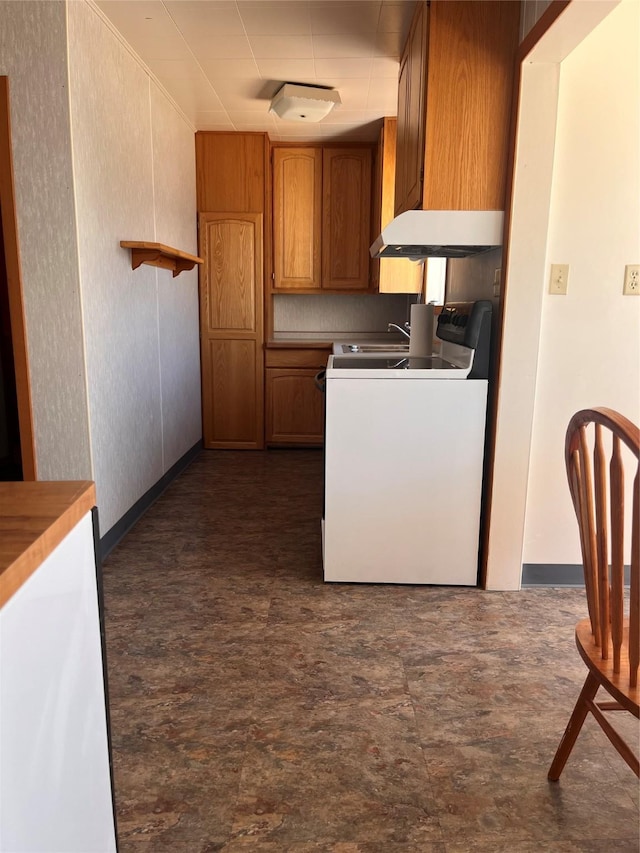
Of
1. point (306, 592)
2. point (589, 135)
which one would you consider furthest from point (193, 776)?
point (589, 135)

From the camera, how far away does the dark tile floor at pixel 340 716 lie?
52.6 inches

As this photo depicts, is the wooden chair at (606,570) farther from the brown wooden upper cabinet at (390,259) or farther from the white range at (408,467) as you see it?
the brown wooden upper cabinet at (390,259)

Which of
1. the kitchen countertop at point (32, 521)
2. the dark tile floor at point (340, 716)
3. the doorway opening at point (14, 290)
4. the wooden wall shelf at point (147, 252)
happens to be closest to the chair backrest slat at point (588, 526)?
the dark tile floor at point (340, 716)

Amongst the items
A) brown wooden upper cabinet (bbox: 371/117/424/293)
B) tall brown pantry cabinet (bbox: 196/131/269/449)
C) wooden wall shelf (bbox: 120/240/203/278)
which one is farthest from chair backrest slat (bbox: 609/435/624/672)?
tall brown pantry cabinet (bbox: 196/131/269/449)

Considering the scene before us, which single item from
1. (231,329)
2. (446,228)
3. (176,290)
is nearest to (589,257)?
(446,228)

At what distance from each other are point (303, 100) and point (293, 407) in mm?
2171

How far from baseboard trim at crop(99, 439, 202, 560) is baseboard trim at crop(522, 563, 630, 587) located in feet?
5.56

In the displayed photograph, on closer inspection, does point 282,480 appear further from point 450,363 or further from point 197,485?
point 450,363

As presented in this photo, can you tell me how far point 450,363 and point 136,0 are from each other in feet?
6.49

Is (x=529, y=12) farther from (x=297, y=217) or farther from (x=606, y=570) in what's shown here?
(x=297, y=217)

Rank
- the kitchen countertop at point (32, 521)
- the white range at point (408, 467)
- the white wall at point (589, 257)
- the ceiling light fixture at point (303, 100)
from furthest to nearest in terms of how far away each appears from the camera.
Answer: the ceiling light fixture at point (303, 100) → the white range at point (408, 467) → the white wall at point (589, 257) → the kitchen countertop at point (32, 521)

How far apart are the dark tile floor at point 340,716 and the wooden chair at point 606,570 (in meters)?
0.31

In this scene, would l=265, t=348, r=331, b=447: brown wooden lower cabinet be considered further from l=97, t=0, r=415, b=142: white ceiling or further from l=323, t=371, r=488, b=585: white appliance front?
l=323, t=371, r=488, b=585: white appliance front

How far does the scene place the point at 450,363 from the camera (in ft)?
8.73
